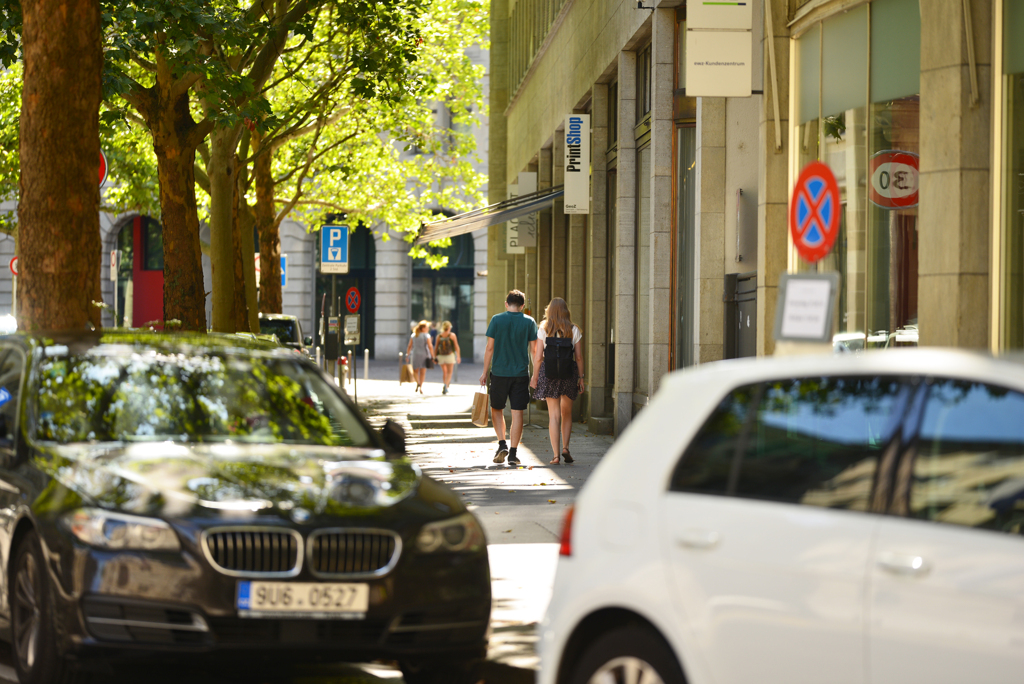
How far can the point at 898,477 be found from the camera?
11.8 ft

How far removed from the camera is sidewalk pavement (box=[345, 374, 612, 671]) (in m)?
6.99

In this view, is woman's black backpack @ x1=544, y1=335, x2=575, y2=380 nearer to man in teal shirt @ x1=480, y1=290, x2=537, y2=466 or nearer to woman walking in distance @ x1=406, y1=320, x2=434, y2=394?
man in teal shirt @ x1=480, y1=290, x2=537, y2=466

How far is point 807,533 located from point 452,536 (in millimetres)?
2144

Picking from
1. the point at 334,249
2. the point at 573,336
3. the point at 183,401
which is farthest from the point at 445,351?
the point at 183,401

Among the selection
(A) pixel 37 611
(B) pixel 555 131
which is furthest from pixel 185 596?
(B) pixel 555 131

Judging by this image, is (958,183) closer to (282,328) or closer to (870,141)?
(870,141)

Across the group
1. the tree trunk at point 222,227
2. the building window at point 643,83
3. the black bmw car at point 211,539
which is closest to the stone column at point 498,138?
the tree trunk at point 222,227

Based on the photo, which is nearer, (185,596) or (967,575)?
(967,575)

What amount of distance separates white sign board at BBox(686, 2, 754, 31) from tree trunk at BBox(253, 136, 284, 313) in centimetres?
1665

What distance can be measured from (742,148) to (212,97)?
6.61 m

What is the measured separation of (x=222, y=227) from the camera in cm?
2122

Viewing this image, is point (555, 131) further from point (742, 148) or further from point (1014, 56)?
point (1014, 56)

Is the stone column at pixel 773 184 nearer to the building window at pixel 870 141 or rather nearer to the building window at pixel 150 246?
the building window at pixel 870 141

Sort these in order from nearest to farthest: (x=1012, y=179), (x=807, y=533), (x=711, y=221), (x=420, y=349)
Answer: (x=807, y=533), (x=1012, y=179), (x=711, y=221), (x=420, y=349)
